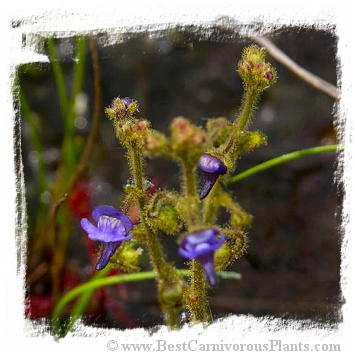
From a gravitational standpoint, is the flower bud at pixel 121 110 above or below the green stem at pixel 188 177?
above

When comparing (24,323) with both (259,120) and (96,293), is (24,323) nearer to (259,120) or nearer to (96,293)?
(96,293)

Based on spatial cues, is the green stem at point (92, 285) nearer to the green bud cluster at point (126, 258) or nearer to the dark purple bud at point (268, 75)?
the green bud cluster at point (126, 258)

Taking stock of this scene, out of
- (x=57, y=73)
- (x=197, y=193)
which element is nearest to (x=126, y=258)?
(x=197, y=193)

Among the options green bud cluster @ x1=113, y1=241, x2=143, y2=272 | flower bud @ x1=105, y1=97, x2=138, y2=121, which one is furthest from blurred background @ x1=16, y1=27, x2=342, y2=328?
flower bud @ x1=105, y1=97, x2=138, y2=121

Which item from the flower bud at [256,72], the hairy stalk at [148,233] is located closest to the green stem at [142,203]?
the hairy stalk at [148,233]

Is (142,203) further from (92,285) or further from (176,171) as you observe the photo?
(176,171)

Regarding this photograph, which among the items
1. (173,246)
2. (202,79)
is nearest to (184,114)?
(202,79)

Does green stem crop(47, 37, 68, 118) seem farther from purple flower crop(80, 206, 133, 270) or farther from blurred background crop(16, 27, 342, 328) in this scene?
purple flower crop(80, 206, 133, 270)
